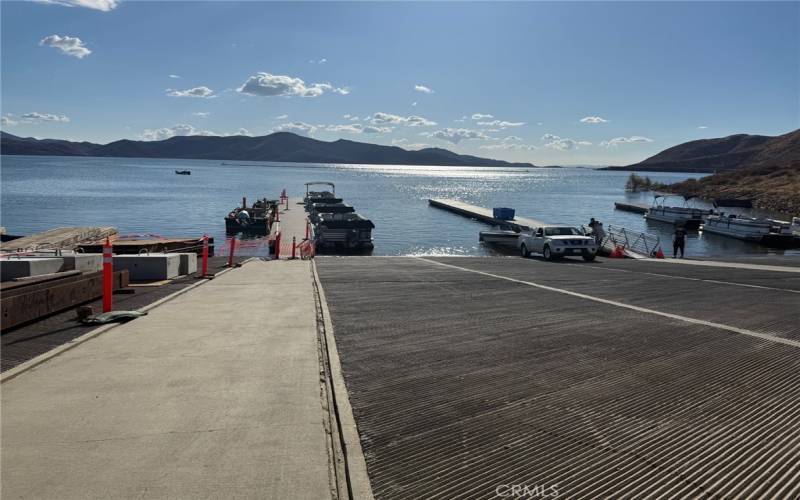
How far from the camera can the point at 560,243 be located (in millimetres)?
24938

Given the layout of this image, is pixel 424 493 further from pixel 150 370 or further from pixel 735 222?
pixel 735 222

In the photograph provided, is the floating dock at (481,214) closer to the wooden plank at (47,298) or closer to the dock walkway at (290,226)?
the dock walkway at (290,226)

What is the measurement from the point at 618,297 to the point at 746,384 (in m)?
6.38

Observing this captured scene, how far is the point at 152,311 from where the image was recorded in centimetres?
1009

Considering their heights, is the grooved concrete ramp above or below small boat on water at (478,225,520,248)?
above

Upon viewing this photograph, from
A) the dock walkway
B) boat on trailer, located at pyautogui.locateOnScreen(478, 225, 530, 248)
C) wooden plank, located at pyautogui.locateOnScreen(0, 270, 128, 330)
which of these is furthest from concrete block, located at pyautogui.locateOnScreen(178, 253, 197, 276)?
boat on trailer, located at pyautogui.locateOnScreen(478, 225, 530, 248)

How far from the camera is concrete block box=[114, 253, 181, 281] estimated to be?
556 inches

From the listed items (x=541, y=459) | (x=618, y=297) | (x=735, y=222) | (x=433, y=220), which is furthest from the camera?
(x=433, y=220)

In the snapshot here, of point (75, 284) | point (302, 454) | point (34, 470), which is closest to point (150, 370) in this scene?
point (34, 470)

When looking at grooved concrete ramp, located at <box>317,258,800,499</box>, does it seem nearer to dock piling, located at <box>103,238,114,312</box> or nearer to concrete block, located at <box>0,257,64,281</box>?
dock piling, located at <box>103,238,114,312</box>

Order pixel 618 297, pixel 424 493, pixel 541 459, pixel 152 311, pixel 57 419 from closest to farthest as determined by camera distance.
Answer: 1. pixel 424 493
2. pixel 541 459
3. pixel 57 419
4. pixel 152 311
5. pixel 618 297

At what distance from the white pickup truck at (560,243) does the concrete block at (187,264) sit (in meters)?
15.6

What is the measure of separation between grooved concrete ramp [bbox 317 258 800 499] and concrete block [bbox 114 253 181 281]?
210 inches

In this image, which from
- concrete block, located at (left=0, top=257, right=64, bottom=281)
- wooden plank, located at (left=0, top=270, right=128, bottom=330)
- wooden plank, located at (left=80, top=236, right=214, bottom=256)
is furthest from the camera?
wooden plank, located at (left=80, top=236, right=214, bottom=256)
